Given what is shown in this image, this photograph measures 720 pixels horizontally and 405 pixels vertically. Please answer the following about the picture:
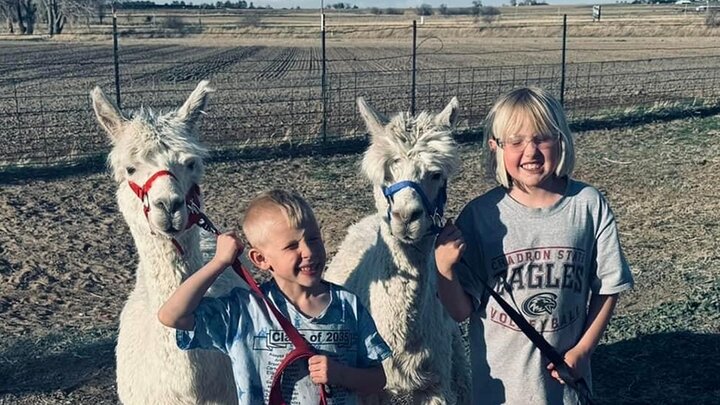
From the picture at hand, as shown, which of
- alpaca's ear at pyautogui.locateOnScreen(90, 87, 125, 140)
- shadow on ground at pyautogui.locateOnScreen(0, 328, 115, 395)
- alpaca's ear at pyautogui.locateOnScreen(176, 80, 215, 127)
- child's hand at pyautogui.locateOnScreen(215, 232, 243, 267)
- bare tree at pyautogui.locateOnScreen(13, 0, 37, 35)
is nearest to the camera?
child's hand at pyautogui.locateOnScreen(215, 232, 243, 267)

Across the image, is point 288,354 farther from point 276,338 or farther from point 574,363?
point 574,363

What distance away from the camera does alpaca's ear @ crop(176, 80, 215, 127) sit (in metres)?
4.09

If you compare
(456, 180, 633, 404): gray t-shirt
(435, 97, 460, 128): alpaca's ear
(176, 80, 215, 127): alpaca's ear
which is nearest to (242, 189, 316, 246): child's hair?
(456, 180, 633, 404): gray t-shirt

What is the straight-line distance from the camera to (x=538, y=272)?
2.84m

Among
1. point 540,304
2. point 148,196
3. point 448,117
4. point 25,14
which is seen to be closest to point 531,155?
point 540,304

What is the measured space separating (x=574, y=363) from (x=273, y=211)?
112 centimetres

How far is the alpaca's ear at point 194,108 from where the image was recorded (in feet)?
13.4

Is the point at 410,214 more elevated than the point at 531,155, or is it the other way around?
the point at 531,155

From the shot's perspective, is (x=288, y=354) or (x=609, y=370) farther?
(x=609, y=370)

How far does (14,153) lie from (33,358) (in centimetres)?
696

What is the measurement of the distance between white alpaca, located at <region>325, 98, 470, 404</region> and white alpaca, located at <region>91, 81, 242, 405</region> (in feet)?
2.49

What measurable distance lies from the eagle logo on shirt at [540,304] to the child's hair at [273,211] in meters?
0.78

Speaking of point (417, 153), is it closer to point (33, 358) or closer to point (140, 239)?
point (140, 239)

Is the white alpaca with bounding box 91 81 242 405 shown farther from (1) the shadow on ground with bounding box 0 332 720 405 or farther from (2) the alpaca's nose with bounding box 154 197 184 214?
(1) the shadow on ground with bounding box 0 332 720 405
